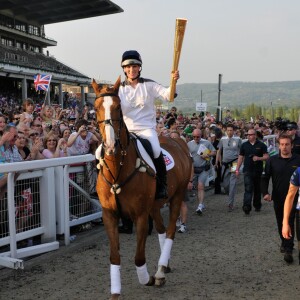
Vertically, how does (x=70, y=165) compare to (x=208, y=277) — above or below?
above

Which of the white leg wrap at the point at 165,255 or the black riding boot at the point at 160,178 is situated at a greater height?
the black riding boot at the point at 160,178

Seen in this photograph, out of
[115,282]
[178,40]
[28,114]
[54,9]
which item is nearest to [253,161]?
[28,114]

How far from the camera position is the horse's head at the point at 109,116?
156 inches

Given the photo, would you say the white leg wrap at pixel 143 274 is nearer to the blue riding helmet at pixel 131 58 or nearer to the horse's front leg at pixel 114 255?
the horse's front leg at pixel 114 255

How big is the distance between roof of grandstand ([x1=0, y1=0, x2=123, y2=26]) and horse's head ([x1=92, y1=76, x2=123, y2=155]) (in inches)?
1981

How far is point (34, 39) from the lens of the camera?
5694 cm

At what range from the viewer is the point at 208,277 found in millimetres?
5348

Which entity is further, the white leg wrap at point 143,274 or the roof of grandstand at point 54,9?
the roof of grandstand at point 54,9

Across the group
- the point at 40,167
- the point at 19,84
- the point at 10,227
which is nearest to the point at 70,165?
the point at 40,167

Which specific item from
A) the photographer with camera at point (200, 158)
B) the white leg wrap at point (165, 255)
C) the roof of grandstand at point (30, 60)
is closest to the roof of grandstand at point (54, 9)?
the roof of grandstand at point (30, 60)

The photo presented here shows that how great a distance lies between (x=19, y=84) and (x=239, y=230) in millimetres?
43316

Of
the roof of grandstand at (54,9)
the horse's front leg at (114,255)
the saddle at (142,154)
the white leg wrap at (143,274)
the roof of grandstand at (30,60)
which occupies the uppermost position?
the roof of grandstand at (54,9)

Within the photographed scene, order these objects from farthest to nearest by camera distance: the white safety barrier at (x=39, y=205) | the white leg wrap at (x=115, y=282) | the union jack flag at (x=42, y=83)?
1. the union jack flag at (x=42, y=83)
2. the white safety barrier at (x=39, y=205)
3. the white leg wrap at (x=115, y=282)

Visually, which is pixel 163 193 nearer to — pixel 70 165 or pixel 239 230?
pixel 70 165
